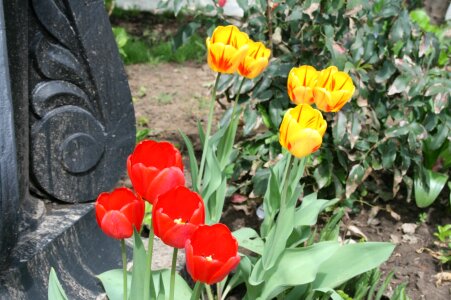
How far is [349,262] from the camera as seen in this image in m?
1.85

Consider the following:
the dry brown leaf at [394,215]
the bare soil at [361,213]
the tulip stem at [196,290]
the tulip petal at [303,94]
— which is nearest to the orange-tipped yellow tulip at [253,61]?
the tulip petal at [303,94]

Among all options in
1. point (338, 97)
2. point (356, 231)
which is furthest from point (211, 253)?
point (356, 231)

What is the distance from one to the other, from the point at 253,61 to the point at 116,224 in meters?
0.64

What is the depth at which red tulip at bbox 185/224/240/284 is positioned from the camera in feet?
3.71

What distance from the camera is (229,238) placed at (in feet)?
3.99

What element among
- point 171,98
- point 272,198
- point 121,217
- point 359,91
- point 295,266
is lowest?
point 171,98

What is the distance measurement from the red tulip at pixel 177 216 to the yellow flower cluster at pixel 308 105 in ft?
0.94

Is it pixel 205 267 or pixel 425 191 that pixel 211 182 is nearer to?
pixel 205 267

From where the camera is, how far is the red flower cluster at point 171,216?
1154 mm

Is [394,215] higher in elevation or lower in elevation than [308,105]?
lower

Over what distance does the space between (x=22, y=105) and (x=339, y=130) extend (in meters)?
1.21

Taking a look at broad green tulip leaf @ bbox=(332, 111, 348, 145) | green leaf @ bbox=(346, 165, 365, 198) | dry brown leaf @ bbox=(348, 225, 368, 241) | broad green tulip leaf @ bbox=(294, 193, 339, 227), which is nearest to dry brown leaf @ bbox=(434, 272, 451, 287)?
dry brown leaf @ bbox=(348, 225, 368, 241)

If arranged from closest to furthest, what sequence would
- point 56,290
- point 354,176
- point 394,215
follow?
1. point 56,290
2. point 354,176
3. point 394,215

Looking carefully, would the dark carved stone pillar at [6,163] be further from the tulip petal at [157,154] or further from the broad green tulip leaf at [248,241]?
the broad green tulip leaf at [248,241]
